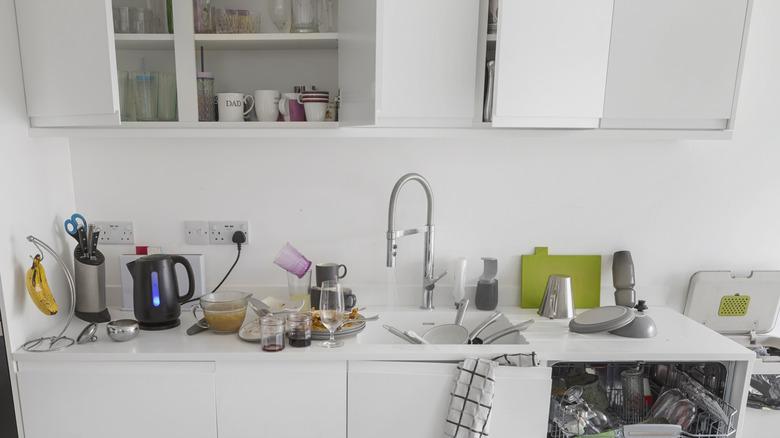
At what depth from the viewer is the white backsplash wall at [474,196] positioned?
181 cm

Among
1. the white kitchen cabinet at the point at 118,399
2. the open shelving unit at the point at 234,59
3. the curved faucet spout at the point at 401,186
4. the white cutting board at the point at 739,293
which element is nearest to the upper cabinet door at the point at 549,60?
the curved faucet spout at the point at 401,186

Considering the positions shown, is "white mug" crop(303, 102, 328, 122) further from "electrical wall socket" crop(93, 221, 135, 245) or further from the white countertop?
"electrical wall socket" crop(93, 221, 135, 245)

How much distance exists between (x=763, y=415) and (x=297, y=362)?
159 centimetres

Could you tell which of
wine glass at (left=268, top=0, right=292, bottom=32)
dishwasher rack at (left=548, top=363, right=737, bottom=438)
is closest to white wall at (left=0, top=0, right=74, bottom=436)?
wine glass at (left=268, top=0, right=292, bottom=32)

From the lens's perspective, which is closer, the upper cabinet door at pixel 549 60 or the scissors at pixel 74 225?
the upper cabinet door at pixel 549 60

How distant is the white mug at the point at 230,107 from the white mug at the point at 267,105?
5cm

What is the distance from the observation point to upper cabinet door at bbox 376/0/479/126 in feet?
4.52

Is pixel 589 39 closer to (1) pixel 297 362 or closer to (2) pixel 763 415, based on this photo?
(1) pixel 297 362

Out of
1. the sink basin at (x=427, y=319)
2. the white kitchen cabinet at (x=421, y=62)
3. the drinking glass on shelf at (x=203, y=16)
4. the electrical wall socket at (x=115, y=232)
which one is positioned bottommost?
the sink basin at (x=427, y=319)

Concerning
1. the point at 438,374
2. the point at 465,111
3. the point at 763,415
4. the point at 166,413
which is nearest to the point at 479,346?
the point at 438,374

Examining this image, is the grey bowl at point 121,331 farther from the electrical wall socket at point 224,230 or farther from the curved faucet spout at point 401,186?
the curved faucet spout at point 401,186

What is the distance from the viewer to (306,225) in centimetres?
187

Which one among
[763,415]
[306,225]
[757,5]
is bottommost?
[763,415]

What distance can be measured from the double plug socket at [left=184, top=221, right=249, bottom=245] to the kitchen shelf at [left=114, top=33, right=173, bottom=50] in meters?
0.65
